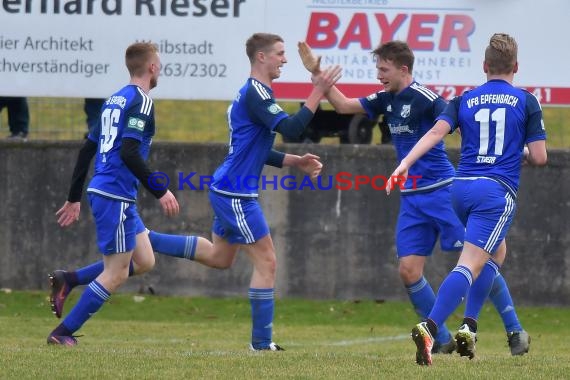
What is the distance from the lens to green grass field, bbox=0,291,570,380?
684 cm

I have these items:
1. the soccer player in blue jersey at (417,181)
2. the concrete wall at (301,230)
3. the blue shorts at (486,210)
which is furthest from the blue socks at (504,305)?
the concrete wall at (301,230)

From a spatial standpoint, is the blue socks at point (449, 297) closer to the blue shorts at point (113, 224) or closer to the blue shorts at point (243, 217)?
the blue shorts at point (243, 217)

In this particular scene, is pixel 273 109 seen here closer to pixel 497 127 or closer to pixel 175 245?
pixel 175 245

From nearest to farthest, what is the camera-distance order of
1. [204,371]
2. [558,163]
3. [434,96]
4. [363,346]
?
1. [204,371]
2. [434,96]
3. [363,346]
4. [558,163]

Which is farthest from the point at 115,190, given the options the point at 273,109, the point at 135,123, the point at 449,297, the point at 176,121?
the point at 176,121

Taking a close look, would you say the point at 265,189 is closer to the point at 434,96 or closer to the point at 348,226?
the point at 348,226

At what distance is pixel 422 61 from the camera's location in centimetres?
1359

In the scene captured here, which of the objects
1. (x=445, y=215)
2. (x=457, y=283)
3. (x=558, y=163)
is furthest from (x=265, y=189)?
(x=457, y=283)

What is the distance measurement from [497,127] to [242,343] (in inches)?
162

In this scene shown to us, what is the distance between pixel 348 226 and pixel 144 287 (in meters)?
2.30

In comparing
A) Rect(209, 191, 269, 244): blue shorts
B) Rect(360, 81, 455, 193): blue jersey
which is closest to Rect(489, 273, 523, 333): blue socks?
Rect(360, 81, 455, 193): blue jersey

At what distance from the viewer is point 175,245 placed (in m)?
9.41

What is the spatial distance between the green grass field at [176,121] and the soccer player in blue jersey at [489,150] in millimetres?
6409

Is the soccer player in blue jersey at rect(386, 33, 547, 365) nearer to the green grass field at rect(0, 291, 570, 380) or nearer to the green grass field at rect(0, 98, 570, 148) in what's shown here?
the green grass field at rect(0, 291, 570, 380)
